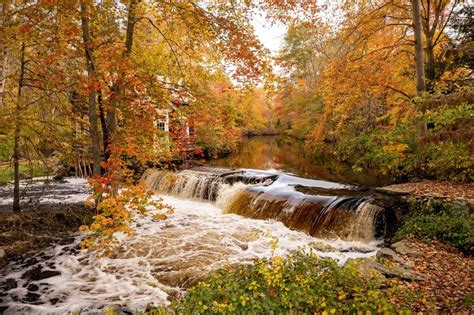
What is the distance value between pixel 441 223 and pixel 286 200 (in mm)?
4400

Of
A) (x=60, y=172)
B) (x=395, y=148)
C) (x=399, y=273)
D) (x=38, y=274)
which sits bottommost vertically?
(x=38, y=274)

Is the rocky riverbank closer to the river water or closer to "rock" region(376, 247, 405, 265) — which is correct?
"rock" region(376, 247, 405, 265)

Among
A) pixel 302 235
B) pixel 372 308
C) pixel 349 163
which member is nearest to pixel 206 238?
pixel 302 235

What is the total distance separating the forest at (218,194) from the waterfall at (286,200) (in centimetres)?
6

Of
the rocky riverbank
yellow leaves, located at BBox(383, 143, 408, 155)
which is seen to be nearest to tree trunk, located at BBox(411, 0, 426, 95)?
yellow leaves, located at BBox(383, 143, 408, 155)

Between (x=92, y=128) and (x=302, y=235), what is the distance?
6059 mm

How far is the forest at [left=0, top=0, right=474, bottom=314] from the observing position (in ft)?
13.3

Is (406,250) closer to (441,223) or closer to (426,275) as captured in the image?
(426,275)

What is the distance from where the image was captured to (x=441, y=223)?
251 inches

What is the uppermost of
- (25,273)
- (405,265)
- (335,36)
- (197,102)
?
(335,36)

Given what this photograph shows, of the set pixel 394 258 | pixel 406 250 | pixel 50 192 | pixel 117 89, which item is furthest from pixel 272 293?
pixel 50 192

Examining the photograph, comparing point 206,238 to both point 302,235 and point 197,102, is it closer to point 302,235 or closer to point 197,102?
point 302,235

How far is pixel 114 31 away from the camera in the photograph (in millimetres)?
6422

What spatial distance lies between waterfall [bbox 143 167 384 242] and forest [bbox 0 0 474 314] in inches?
2.4
